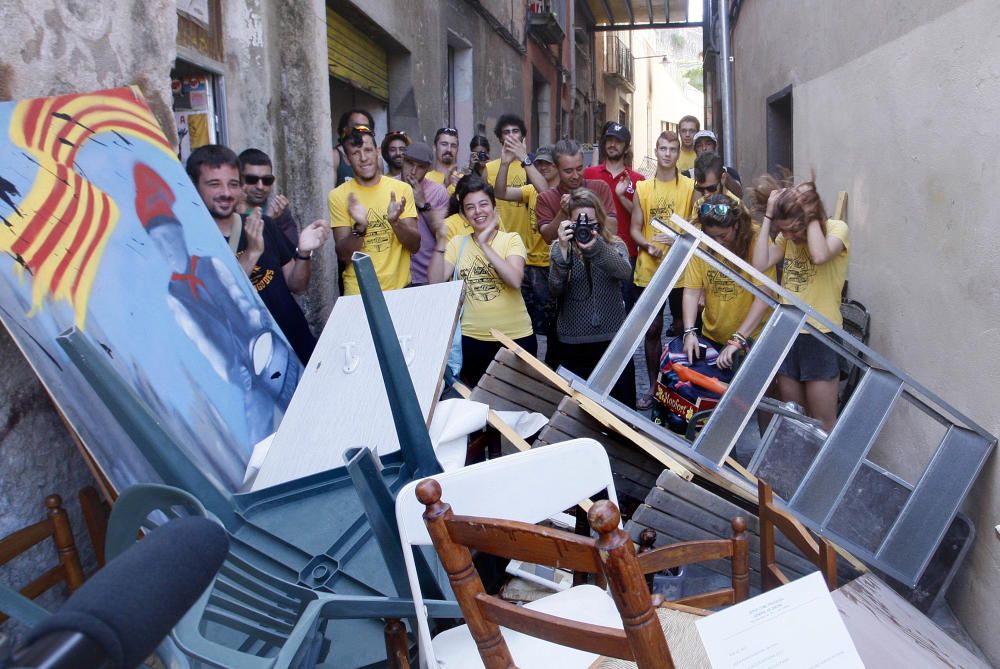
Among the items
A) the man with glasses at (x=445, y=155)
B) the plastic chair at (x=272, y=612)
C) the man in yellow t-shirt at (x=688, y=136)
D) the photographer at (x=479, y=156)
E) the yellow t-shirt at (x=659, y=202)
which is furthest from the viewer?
the man in yellow t-shirt at (x=688, y=136)

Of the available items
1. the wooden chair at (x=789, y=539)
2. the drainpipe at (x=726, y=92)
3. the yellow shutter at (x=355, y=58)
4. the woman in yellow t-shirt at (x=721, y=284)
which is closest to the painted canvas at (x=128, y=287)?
the wooden chair at (x=789, y=539)

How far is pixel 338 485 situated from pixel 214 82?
293cm

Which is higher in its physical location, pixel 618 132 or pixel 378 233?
pixel 618 132

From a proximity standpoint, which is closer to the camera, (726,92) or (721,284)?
(721,284)

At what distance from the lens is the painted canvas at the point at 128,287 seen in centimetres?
206

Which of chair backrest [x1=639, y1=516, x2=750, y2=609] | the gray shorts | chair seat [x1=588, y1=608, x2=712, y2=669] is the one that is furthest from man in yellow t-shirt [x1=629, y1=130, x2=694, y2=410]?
chair seat [x1=588, y1=608, x2=712, y2=669]

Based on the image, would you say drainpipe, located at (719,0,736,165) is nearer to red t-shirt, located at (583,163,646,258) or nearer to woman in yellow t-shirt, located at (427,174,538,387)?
red t-shirt, located at (583,163,646,258)

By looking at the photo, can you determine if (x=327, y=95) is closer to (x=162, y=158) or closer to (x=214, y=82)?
(x=214, y=82)

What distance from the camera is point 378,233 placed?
4297 mm

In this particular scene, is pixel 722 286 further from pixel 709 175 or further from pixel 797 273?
pixel 709 175

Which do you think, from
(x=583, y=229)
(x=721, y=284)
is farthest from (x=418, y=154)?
(x=721, y=284)

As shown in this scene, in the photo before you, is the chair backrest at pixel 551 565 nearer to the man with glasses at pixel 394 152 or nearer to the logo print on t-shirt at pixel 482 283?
the logo print on t-shirt at pixel 482 283

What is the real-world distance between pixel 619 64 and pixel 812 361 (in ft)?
88.8

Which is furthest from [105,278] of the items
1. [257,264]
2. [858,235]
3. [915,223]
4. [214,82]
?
[858,235]
